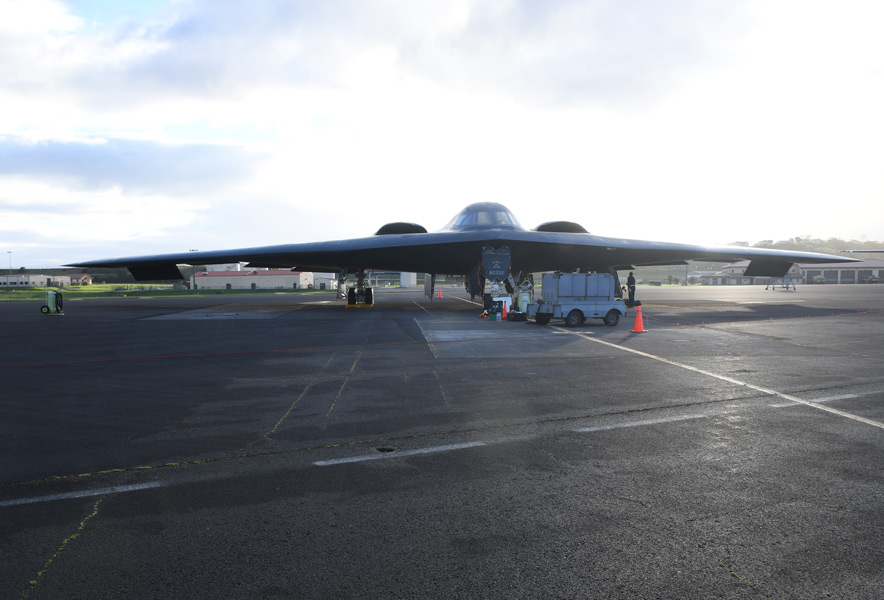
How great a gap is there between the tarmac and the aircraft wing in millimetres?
15868

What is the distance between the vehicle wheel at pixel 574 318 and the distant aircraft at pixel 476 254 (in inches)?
263

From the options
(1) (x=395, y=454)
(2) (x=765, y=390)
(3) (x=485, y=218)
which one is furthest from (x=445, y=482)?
(3) (x=485, y=218)

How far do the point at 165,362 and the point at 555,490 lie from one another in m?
9.97

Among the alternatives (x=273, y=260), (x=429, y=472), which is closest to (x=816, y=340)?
(x=429, y=472)

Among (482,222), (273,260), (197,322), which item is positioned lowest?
(197,322)

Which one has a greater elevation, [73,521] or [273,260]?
[273,260]

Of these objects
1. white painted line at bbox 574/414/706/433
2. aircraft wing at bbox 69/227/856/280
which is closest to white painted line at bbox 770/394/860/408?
white painted line at bbox 574/414/706/433

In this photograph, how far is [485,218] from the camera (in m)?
28.4

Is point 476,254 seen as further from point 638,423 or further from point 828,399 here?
point 638,423

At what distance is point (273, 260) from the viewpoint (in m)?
28.9

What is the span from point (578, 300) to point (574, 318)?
30.6 inches

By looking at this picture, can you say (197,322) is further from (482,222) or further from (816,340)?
(816,340)

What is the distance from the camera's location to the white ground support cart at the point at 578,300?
18250 mm

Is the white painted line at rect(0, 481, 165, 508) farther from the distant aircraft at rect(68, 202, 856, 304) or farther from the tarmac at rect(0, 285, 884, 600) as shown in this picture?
the distant aircraft at rect(68, 202, 856, 304)
